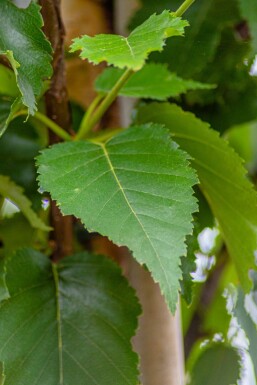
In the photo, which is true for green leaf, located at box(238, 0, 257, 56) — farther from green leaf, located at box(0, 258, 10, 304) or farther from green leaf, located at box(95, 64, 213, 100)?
Result: green leaf, located at box(0, 258, 10, 304)

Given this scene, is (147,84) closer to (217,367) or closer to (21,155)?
(21,155)

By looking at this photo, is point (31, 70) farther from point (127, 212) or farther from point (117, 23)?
point (117, 23)

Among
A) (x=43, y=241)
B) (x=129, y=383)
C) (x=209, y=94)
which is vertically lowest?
(x=129, y=383)

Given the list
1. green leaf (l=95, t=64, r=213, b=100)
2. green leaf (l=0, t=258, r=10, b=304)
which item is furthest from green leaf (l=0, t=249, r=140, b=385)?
green leaf (l=95, t=64, r=213, b=100)

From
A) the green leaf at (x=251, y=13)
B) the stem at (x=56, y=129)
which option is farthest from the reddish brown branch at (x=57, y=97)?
the green leaf at (x=251, y=13)

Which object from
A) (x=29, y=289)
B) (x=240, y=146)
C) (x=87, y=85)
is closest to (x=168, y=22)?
(x=29, y=289)
